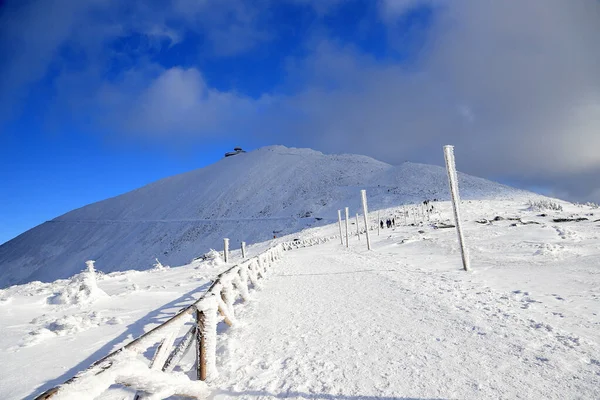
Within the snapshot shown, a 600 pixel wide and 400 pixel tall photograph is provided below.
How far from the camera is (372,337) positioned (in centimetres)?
493

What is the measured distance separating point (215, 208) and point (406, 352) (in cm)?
8663

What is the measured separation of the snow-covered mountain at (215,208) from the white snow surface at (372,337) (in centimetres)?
5360

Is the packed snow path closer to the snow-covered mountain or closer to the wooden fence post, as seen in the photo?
the wooden fence post

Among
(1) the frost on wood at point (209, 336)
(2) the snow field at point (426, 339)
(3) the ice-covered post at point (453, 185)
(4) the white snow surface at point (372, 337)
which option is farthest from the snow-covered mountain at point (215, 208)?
(1) the frost on wood at point (209, 336)

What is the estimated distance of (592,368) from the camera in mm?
3492

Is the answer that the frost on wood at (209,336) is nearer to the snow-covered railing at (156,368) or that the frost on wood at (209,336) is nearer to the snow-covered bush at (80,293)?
the snow-covered railing at (156,368)

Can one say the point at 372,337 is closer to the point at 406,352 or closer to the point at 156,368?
the point at 406,352

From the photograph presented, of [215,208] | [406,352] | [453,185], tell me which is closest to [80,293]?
[406,352]

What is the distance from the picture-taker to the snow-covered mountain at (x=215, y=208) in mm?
67812

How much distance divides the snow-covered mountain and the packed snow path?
55.7 meters

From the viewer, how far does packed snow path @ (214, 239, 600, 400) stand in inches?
130

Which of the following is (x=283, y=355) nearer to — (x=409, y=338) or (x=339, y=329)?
(x=339, y=329)

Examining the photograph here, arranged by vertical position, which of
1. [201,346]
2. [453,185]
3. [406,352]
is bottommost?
[406,352]

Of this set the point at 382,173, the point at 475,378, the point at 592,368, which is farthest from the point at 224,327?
the point at 382,173
